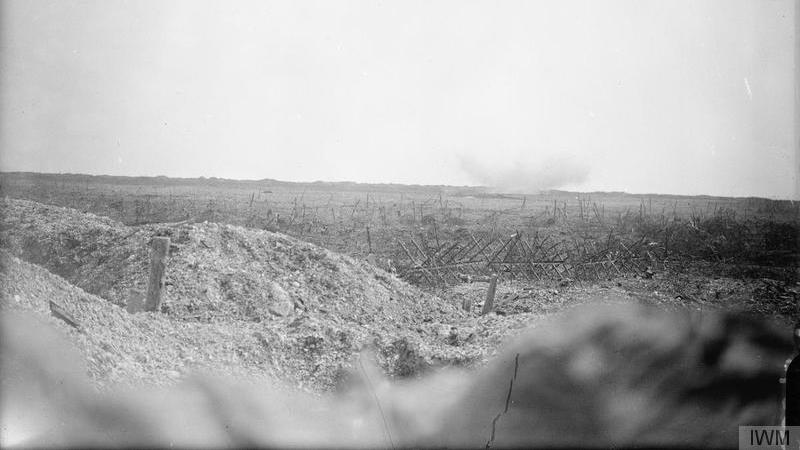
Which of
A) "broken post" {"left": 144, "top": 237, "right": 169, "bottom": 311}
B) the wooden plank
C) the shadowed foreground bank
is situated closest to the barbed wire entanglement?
"broken post" {"left": 144, "top": 237, "right": 169, "bottom": 311}

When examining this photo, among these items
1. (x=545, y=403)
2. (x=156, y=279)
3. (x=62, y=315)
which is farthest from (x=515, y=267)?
(x=545, y=403)

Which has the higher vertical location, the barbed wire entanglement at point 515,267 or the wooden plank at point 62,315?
the wooden plank at point 62,315

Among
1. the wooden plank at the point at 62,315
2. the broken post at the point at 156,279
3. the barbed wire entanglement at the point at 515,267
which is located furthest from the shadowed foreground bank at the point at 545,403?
the barbed wire entanglement at the point at 515,267

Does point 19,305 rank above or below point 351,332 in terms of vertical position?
above

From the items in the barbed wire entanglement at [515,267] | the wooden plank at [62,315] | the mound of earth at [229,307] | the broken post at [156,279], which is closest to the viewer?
the wooden plank at [62,315]

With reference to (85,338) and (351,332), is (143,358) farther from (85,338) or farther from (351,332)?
(351,332)

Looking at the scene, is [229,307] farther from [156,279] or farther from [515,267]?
[515,267]

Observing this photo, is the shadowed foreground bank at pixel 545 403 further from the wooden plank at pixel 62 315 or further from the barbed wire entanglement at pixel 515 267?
the barbed wire entanglement at pixel 515 267

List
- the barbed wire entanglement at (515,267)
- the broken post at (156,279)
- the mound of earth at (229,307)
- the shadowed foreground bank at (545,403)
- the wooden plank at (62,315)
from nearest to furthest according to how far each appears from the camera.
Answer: the shadowed foreground bank at (545,403)
the wooden plank at (62,315)
the mound of earth at (229,307)
the broken post at (156,279)
the barbed wire entanglement at (515,267)

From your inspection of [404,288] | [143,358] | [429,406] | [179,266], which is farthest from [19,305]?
[404,288]
